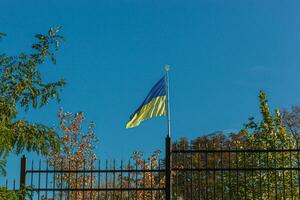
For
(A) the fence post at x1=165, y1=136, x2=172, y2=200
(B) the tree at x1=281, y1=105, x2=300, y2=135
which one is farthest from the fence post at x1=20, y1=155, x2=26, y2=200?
(B) the tree at x1=281, y1=105, x2=300, y2=135

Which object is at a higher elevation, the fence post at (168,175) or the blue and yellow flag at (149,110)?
the blue and yellow flag at (149,110)

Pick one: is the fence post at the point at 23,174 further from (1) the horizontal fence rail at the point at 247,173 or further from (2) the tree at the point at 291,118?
(2) the tree at the point at 291,118

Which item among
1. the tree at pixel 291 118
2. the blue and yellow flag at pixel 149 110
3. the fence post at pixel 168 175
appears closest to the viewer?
the fence post at pixel 168 175

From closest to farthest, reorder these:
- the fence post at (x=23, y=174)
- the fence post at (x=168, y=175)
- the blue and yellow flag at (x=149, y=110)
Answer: the fence post at (x=168, y=175) < the fence post at (x=23, y=174) < the blue and yellow flag at (x=149, y=110)

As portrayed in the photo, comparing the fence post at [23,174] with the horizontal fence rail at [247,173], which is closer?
→ the horizontal fence rail at [247,173]

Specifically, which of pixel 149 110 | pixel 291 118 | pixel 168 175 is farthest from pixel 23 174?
pixel 291 118

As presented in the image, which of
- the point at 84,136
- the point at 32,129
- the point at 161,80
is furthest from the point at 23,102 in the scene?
the point at 84,136

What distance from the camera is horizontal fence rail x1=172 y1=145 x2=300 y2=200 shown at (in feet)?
34.0

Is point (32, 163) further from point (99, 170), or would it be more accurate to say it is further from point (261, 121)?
point (261, 121)

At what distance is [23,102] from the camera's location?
11.2 m

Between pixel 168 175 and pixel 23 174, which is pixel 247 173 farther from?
pixel 23 174

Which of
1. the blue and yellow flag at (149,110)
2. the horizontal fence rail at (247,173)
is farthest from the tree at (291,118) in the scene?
the blue and yellow flag at (149,110)

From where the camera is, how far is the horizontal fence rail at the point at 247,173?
10.4 m

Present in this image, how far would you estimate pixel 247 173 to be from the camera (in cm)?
1628
